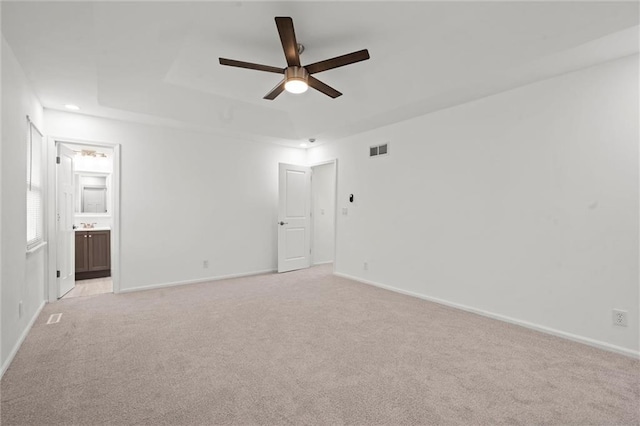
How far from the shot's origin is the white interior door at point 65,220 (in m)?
4.07

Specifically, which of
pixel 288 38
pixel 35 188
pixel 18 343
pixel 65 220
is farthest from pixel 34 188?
pixel 288 38

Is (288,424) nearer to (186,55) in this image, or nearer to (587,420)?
(587,420)

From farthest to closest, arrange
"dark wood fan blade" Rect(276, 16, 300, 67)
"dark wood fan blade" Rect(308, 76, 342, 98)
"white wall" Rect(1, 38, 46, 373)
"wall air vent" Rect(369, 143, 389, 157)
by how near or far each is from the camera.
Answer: "wall air vent" Rect(369, 143, 389, 157)
"dark wood fan blade" Rect(308, 76, 342, 98)
"white wall" Rect(1, 38, 46, 373)
"dark wood fan blade" Rect(276, 16, 300, 67)

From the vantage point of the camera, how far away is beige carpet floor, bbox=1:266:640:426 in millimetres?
1811

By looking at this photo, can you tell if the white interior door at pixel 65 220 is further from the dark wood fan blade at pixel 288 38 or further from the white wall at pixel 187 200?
the dark wood fan blade at pixel 288 38

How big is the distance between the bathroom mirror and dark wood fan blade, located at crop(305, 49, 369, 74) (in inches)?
203

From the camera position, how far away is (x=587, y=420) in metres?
1.76

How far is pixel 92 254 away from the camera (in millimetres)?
5176

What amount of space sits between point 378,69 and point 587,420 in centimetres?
329

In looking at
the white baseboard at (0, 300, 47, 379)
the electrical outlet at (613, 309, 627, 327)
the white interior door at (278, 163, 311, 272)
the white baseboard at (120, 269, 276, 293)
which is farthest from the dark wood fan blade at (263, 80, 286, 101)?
the electrical outlet at (613, 309, 627, 327)

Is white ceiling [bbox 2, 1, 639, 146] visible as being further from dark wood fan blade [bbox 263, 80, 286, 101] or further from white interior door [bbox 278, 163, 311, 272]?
white interior door [bbox 278, 163, 311, 272]

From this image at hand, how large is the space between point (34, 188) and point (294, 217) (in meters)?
3.73

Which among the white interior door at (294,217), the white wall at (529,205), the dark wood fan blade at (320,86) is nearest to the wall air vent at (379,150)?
the white wall at (529,205)

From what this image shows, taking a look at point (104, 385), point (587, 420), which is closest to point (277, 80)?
point (104, 385)
